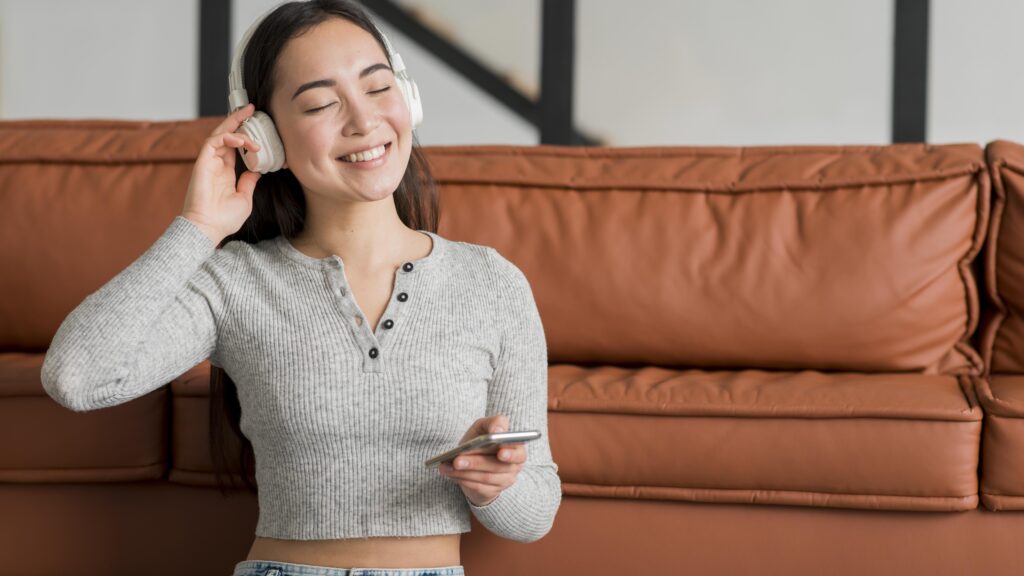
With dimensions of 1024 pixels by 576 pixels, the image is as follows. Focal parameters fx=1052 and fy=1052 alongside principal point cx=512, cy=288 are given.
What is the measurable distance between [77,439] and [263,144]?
24.3 inches

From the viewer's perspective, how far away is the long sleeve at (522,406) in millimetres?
1329

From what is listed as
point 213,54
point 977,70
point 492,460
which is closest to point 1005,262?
Result: point 492,460

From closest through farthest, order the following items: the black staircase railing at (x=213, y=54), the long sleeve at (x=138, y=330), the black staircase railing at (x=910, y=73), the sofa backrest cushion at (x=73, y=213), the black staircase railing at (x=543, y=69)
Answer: the long sleeve at (x=138, y=330) → the sofa backrest cushion at (x=73, y=213) → the black staircase railing at (x=910, y=73) → the black staircase railing at (x=543, y=69) → the black staircase railing at (x=213, y=54)

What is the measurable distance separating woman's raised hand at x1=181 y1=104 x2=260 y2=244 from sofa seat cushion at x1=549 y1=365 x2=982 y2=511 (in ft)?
1.75

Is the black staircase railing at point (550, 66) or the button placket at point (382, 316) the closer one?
the button placket at point (382, 316)

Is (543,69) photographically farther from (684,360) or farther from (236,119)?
(236,119)

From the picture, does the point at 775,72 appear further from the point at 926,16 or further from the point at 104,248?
the point at 104,248

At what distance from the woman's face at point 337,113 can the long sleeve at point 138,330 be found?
0.57 feet

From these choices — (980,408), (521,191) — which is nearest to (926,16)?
(521,191)

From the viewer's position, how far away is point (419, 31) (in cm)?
385

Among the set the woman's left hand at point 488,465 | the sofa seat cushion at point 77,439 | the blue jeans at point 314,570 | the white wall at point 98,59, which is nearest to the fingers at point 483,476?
the woman's left hand at point 488,465

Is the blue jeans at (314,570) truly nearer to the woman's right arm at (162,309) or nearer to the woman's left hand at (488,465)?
the woman's left hand at (488,465)

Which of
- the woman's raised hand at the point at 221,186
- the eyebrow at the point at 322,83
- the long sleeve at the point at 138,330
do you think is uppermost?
the eyebrow at the point at 322,83

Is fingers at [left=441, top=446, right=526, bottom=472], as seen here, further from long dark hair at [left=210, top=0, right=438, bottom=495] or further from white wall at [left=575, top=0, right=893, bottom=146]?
white wall at [left=575, top=0, right=893, bottom=146]
